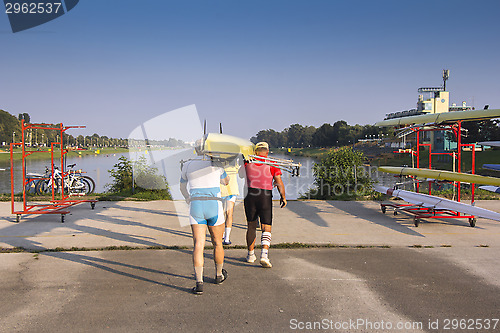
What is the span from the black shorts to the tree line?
86630 millimetres

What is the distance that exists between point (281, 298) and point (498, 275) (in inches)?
136

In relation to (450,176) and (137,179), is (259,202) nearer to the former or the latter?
(450,176)

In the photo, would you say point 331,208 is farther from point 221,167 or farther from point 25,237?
point 25,237

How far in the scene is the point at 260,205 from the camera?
5.59 meters

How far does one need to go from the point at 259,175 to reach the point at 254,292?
189 centimetres

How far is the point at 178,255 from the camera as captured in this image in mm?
6086

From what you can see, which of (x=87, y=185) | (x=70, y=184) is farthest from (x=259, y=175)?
(x=87, y=185)

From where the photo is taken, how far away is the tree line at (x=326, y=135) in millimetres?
103463

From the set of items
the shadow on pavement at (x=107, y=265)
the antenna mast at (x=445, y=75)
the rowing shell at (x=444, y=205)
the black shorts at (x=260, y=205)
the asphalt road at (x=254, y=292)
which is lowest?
the asphalt road at (x=254, y=292)

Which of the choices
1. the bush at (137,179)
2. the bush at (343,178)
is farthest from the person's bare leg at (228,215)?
the bush at (343,178)

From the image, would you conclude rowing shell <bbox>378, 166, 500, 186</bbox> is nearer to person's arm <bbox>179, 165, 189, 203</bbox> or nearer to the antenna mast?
person's arm <bbox>179, 165, 189, 203</bbox>

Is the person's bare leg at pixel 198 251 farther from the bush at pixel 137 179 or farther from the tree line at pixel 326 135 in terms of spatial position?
the tree line at pixel 326 135

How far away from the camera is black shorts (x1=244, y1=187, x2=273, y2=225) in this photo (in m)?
5.59

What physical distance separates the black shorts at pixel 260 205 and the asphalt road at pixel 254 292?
2.61ft
